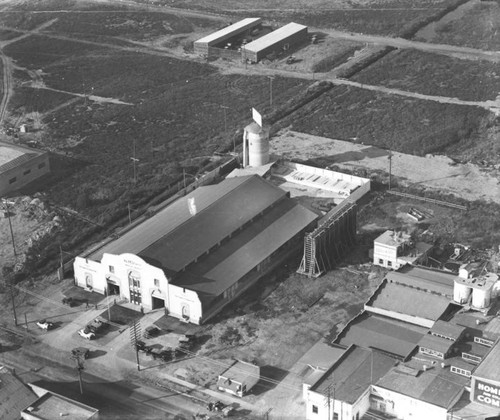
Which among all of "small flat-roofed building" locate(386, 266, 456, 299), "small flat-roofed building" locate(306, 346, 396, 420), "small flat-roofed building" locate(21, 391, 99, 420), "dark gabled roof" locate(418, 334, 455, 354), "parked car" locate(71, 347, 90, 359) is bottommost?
"parked car" locate(71, 347, 90, 359)

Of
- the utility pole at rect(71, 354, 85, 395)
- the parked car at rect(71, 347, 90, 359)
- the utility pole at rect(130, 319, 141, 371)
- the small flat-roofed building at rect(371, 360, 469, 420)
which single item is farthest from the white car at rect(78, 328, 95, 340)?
the small flat-roofed building at rect(371, 360, 469, 420)

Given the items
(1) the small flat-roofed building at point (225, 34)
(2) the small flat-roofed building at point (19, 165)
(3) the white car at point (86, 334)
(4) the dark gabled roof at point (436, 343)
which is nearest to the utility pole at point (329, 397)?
(4) the dark gabled roof at point (436, 343)

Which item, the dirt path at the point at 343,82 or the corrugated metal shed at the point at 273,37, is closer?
the dirt path at the point at 343,82

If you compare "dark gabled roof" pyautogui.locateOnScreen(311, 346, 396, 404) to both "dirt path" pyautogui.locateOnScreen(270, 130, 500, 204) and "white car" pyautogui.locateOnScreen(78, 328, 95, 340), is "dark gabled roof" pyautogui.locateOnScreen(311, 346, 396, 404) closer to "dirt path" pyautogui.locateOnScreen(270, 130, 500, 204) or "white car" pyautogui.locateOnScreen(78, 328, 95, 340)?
"white car" pyautogui.locateOnScreen(78, 328, 95, 340)

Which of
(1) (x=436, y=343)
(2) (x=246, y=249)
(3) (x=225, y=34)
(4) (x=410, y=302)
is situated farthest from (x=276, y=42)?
(1) (x=436, y=343)

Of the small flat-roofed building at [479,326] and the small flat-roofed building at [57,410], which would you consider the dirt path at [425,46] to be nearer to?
the small flat-roofed building at [479,326]
